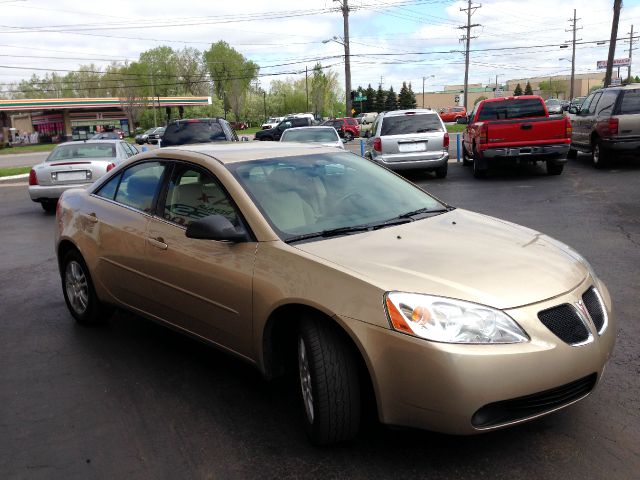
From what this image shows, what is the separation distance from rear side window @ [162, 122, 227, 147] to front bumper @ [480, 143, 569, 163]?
22.3ft

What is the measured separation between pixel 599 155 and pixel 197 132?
10099 mm

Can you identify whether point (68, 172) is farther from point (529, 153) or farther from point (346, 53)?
point (346, 53)

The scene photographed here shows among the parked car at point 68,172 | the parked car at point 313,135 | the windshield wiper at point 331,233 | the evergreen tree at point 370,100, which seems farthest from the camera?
the evergreen tree at point 370,100

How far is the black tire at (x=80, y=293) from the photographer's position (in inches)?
200

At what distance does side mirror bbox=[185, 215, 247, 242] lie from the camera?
3.47 metres

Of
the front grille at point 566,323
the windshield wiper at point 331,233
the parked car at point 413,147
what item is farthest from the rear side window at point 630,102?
the front grille at point 566,323

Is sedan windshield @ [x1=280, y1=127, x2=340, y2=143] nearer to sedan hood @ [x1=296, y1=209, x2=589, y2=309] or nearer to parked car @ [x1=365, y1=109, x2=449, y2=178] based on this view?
parked car @ [x1=365, y1=109, x2=449, y2=178]

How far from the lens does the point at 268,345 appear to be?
11.1ft

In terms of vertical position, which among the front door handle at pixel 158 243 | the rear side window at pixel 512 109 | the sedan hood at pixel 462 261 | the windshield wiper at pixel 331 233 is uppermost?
the rear side window at pixel 512 109

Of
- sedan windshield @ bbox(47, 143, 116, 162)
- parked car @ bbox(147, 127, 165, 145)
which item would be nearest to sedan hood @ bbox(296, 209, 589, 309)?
sedan windshield @ bbox(47, 143, 116, 162)

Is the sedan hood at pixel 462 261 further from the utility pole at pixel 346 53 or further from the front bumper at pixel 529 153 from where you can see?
→ the utility pole at pixel 346 53

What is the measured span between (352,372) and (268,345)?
2.04 feet

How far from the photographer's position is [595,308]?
3141 millimetres

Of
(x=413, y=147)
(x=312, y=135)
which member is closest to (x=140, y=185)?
(x=413, y=147)
